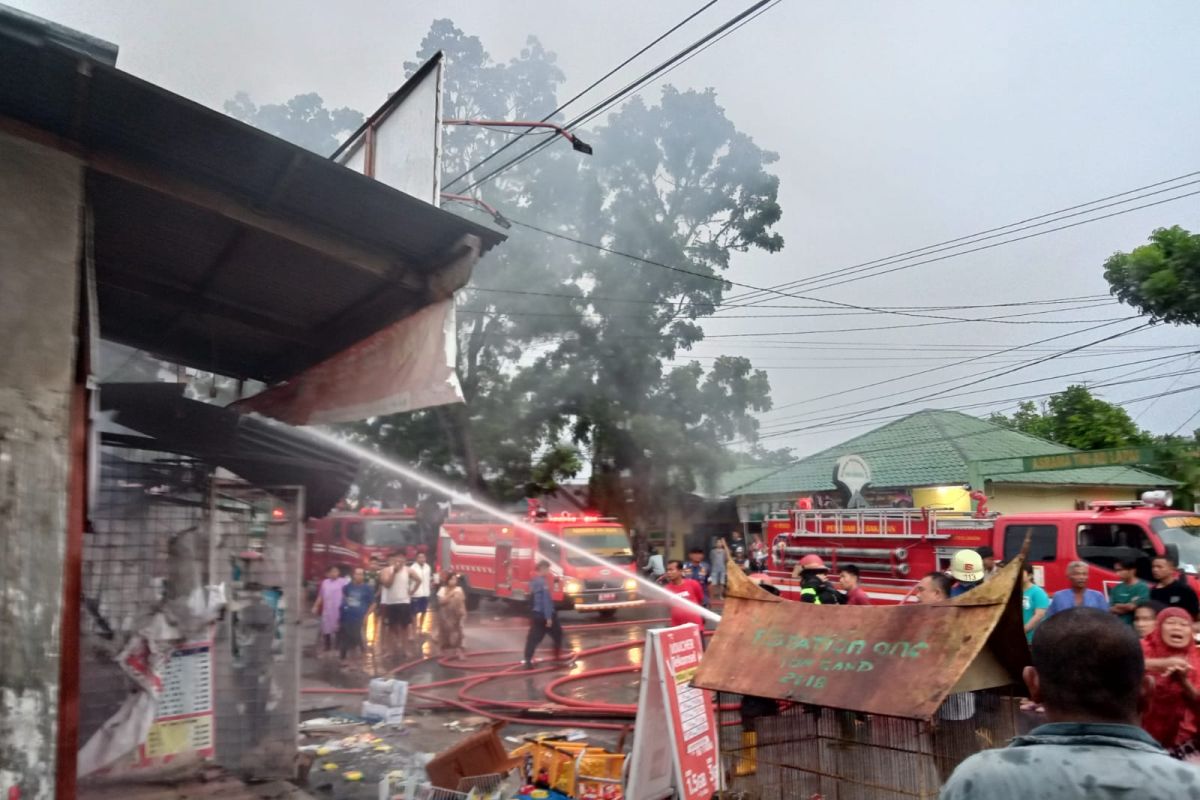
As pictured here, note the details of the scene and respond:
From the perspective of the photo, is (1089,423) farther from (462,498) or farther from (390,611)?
(390,611)

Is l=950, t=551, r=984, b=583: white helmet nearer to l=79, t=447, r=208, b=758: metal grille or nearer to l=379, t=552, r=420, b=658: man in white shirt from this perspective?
l=79, t=447, r=208, b=758: metal grille

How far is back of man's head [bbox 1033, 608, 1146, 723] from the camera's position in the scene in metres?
1.75

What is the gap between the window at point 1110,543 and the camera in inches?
384

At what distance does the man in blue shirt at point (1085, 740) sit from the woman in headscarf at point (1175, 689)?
10.5 ft

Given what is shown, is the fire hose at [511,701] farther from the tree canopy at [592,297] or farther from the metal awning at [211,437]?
the tree canopy at [592,297]

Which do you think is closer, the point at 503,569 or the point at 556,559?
the point at 556,559

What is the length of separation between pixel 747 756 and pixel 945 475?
775 inches

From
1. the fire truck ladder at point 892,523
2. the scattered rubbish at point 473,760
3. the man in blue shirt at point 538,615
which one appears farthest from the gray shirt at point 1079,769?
the man in blue shirt at point 538,615

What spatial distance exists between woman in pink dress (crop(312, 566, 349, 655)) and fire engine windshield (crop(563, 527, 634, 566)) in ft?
19.5

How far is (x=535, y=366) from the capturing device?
927 inches

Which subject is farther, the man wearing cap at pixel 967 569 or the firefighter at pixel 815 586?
the man wearing cap at pixel 967 569

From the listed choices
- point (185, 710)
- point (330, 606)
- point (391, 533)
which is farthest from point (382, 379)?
point (391, 533)

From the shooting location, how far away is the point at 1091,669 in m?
1.76

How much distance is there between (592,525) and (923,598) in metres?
13.8
